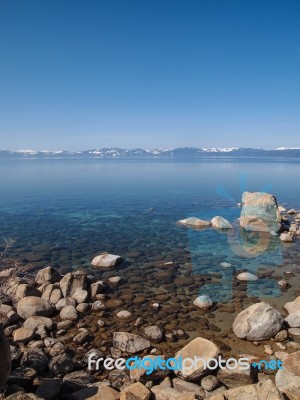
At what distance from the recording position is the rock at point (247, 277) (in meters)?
17.5

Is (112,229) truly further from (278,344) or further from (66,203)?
(278,344)

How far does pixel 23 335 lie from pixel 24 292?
3334mm

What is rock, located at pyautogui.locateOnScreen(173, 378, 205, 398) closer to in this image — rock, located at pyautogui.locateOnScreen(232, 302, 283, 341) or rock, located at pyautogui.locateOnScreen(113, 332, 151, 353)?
rock, located at pyautogui.locateOnScreen(113, 332, 151, 353)

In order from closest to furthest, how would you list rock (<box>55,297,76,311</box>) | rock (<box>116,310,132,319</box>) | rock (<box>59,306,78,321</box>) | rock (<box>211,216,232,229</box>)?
1. rock (<box>59,306,78,321</box>)
2. rock (<box>116,310,132,319</box>)
3. rock (<box>55,297,76,311</box>)
4. rock (<box>211,216,232,229</box>)

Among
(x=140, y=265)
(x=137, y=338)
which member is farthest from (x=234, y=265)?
(x=137, y=338)

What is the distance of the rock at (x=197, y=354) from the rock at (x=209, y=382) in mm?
187

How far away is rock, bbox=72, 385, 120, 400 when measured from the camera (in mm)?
8219

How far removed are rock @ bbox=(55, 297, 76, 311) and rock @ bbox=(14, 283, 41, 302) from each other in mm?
1543

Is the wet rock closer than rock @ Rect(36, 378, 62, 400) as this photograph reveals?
No

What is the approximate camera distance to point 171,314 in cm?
1393

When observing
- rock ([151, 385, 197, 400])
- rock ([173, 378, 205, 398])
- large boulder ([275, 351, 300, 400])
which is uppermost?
large boulder ([275, 351, 300, 400])

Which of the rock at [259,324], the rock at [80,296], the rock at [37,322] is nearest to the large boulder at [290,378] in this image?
the rock at [259,324]

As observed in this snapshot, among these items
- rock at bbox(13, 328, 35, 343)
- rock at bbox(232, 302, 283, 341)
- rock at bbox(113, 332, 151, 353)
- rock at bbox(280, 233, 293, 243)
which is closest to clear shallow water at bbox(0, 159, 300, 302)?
rock at bbox(280, 233, 293, 243)

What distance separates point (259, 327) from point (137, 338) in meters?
4.73
